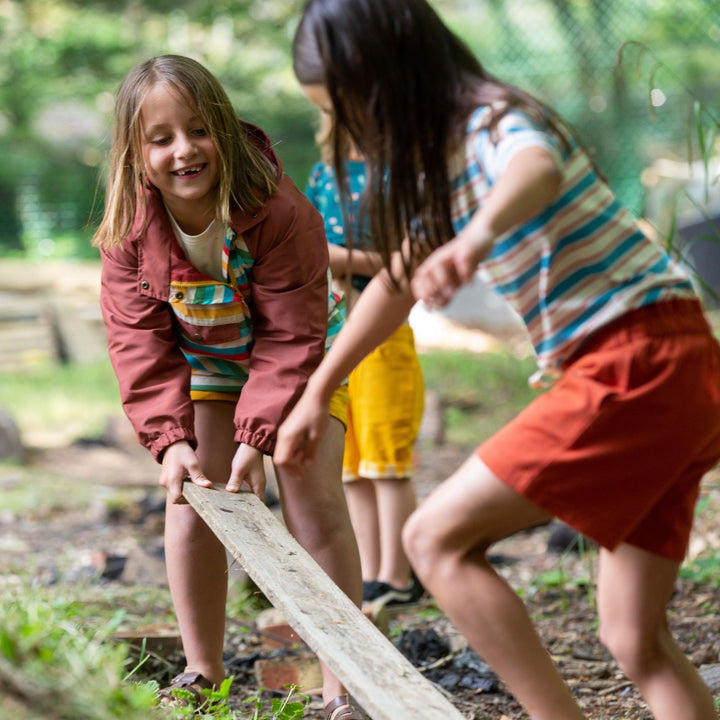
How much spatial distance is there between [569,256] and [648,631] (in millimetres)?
643

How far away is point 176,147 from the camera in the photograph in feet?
7.97

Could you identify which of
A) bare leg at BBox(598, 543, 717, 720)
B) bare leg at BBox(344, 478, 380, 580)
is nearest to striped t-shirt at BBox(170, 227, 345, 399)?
bare leg at BBox(598, 543, 717, 720)

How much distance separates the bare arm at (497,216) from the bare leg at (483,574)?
0.33 meters

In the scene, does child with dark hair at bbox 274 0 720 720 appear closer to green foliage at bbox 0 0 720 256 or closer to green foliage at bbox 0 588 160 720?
green foliage at bbox 0 588 160 720

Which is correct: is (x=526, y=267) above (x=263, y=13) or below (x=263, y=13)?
below

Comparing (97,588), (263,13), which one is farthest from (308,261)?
(263,13)

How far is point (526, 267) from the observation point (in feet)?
5.86

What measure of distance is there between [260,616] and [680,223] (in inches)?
297

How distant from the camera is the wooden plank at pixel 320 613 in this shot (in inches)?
68.9

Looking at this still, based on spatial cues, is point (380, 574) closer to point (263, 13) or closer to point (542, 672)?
point (542, 672)

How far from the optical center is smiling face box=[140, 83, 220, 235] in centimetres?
243

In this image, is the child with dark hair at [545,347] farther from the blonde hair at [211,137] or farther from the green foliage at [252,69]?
the green foliage at [252,69]

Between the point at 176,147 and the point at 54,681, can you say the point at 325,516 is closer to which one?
the point at 176,147

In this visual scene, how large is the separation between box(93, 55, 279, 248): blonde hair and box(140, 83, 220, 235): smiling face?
16mm
